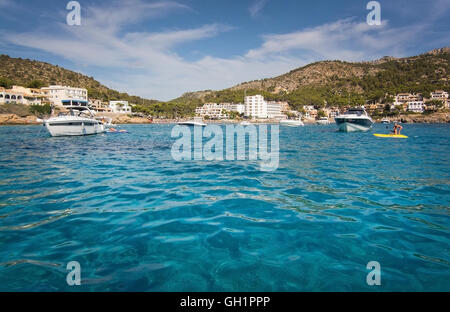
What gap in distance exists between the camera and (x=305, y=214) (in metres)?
4.89

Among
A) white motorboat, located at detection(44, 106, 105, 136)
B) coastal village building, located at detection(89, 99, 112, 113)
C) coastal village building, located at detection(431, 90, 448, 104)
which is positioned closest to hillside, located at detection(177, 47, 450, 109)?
coastal village building, located at detection(431, 90, 448, 104)

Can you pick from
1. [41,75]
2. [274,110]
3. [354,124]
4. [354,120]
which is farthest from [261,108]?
[354,120]

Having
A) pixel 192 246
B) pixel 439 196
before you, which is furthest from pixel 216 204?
pixel 439 196

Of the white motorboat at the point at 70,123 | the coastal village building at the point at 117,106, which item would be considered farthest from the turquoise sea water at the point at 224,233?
the coastal village building at the point at 117,106

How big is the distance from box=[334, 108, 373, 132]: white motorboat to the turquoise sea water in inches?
1114

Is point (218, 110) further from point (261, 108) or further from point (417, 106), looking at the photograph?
point (417, 106)

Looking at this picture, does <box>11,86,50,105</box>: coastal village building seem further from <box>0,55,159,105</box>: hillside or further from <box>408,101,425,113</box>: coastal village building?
<box>408,101,425,113</box>: coastal village building

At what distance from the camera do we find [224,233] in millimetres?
4062

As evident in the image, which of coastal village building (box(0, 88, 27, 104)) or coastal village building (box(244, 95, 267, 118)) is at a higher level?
coastal village building (box(244, 95, 267, 118))

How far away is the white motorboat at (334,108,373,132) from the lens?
3309 cm

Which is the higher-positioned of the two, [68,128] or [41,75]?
→ [41,75]

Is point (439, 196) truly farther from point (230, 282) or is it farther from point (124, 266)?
point (124, 266)

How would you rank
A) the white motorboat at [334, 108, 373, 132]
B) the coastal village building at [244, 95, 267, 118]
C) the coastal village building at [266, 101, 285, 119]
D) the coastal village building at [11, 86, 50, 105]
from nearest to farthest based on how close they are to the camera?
1. the white motorboat at [334, 108, 373, 132]
2. the coastal village building at [11, 86, 50, 105]
3. the coastal village building at [244, 95, 267, 118]
4. the coastal village building at [266, 101, 285, 119]

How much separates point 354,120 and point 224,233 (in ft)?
116
